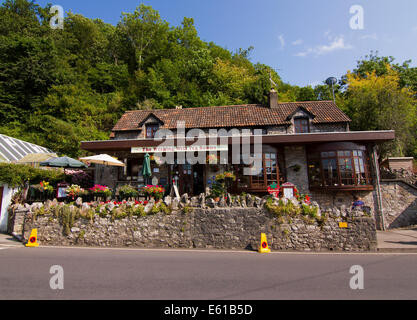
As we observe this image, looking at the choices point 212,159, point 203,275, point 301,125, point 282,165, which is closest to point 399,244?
point 282,165

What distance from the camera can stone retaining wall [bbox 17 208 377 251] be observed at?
28.1 feet

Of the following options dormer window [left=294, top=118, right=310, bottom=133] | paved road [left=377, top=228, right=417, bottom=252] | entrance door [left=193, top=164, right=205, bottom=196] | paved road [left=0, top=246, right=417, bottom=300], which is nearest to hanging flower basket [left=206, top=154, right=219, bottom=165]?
entrance door [left=193, top=164, right=205, bottom=196]

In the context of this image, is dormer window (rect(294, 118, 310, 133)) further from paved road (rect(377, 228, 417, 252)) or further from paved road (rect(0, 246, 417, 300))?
paved road (rect(0, 246, 417, 300))

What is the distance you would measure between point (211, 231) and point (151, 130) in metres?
11.5

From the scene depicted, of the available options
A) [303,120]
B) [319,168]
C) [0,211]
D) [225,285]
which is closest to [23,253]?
[0,211]

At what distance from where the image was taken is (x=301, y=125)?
1727cm

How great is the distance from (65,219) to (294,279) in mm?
8910

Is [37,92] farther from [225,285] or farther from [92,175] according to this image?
[225,285]

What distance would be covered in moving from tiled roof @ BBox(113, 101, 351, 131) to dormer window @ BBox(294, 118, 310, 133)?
61 centimetres

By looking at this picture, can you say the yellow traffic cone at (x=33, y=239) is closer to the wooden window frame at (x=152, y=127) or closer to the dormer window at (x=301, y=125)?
the wooden window frame at (x=152, y=127)

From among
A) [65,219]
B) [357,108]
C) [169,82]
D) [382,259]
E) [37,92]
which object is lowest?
[382,259]

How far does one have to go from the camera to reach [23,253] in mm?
7738

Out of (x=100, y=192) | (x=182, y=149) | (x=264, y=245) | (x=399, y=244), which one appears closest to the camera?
(x=264, y=245)

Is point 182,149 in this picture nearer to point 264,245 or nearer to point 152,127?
point 264,245
